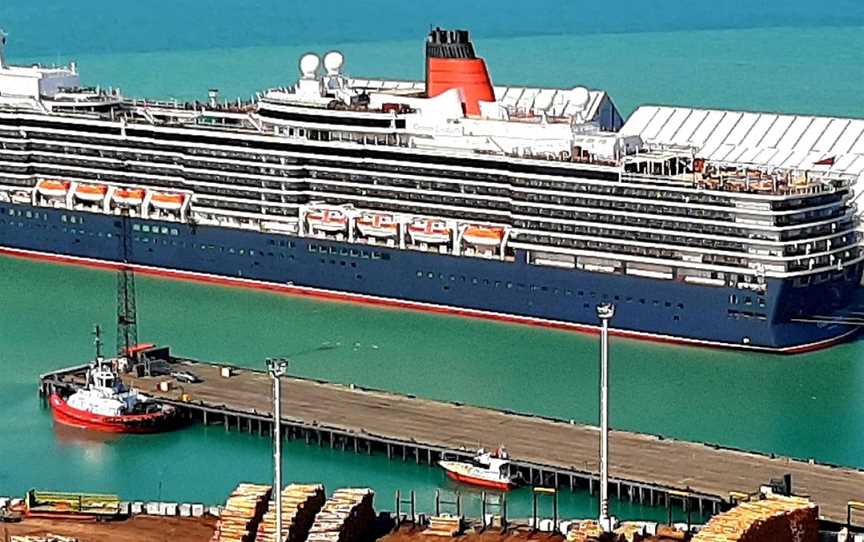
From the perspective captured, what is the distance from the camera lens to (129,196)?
78.1 metres

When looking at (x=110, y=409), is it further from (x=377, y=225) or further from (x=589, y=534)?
(x=377, y=225)

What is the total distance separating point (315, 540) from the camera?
3625cm

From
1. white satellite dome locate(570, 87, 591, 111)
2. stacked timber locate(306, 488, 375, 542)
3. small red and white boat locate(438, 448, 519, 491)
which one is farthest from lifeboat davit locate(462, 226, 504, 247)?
stacked timber locate(306, 488, 375, 542)

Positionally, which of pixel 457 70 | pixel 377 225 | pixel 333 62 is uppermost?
pixel 333 62

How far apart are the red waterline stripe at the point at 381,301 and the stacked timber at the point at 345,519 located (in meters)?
26.0

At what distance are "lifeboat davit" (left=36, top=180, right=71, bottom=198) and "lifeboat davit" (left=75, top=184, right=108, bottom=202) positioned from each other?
0.47 metres

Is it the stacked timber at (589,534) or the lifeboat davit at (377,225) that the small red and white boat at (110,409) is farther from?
the lifeboat davit at (377,225)

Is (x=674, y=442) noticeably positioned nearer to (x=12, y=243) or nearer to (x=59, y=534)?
(x=59, y=534)

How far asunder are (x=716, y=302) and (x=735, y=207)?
2842 mm

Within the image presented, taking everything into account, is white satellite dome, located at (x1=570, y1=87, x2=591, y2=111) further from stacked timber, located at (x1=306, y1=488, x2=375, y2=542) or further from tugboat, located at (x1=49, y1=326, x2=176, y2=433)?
stacked timber, located at (x1=306, y1=488, x2=375, y2=542)

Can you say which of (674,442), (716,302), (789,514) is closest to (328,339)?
(716,302)

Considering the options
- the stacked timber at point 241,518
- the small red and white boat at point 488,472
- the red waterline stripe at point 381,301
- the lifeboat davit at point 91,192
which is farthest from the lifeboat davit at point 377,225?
the stacked timber at point 241,518

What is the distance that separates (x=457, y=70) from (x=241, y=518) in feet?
127

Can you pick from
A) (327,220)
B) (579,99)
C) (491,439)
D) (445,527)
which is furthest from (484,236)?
(445,527)
